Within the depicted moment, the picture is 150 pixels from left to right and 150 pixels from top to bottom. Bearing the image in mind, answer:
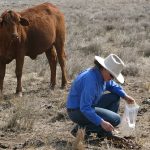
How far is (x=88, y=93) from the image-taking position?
6832 mm

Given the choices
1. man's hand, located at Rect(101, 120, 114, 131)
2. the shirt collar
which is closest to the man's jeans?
man's hand, located at Rect(101, 120, 114, 131)

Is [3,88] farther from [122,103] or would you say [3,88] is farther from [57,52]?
[122,103]

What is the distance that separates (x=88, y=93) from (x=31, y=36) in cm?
450

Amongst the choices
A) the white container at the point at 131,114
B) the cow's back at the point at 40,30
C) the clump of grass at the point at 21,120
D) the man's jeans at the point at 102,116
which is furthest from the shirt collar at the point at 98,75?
the cow's back at the point at 40,30

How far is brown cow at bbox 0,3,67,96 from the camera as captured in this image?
1045 cm

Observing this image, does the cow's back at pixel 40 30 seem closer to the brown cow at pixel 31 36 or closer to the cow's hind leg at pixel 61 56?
the brown cow at pixel 31 36

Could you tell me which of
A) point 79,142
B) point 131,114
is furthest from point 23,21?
point 79,142

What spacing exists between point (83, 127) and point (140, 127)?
4.05 feet

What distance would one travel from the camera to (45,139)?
725 centimetres

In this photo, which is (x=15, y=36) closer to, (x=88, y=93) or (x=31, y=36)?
(x=31, y=36)

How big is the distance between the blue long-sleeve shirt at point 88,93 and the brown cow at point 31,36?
336cm

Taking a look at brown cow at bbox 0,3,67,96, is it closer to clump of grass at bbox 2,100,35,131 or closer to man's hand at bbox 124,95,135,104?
A: clump of grass at bbox 2,100,35,131

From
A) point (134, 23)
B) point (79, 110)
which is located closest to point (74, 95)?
point (79, 110)

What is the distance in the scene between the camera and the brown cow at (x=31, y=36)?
10453 mm
